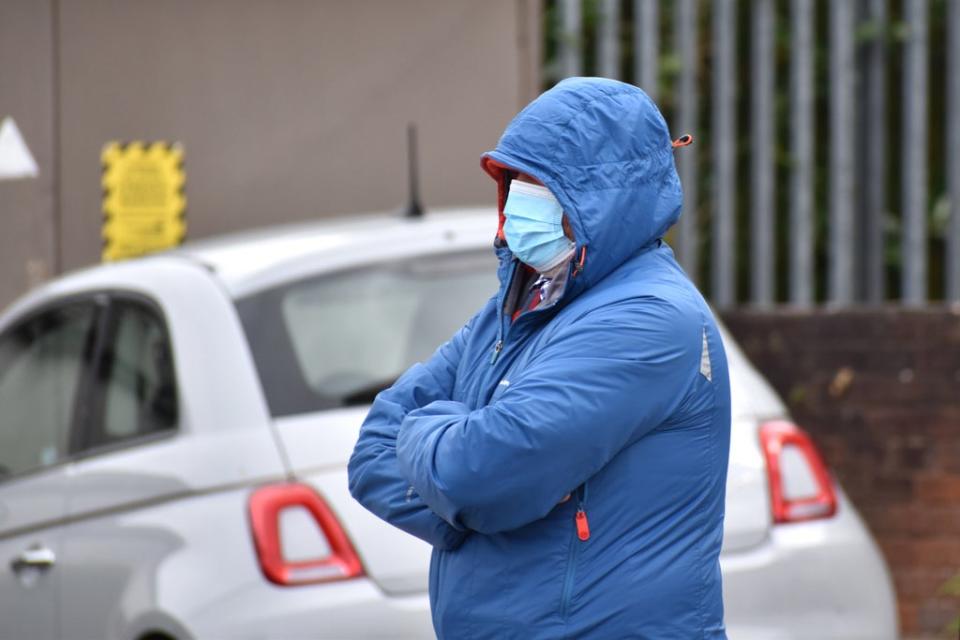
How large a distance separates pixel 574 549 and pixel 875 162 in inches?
207

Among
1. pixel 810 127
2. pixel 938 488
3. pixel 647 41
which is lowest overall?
pixel 938 488

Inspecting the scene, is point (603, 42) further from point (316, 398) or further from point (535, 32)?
point (316, 398)

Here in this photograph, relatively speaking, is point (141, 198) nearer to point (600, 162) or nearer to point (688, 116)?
point (688, 116)

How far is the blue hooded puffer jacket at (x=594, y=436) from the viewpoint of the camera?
2.17 metres

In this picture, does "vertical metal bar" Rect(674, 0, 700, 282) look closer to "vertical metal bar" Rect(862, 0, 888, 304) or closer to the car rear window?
"vertical metal bar" Rect(862, 0, 888, 304)

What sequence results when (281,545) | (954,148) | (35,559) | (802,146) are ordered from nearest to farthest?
1. (281,545)
2. (35,559)
3. (954,148)
4. (802,146)

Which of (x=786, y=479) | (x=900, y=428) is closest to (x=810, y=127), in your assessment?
(x=900, y=428)

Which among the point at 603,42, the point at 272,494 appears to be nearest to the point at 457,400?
the point at 272,494

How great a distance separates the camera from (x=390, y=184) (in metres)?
7.51

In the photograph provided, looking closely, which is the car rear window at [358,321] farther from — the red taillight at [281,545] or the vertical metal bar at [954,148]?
the vertical metal bar at [954,148]

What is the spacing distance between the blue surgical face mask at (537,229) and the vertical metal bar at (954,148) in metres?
4.96

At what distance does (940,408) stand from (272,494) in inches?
146

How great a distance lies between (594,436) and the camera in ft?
7.06

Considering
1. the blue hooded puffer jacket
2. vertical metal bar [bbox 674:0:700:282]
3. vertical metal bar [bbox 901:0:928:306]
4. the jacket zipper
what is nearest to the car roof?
the blue hooded puffer jacket
